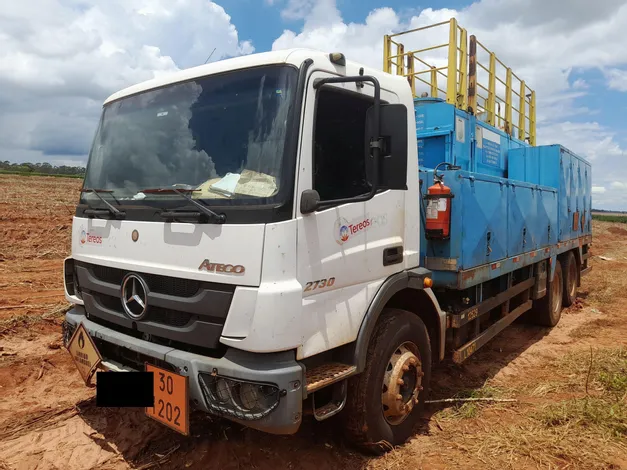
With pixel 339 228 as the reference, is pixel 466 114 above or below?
above

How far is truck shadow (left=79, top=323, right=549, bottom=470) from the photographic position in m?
3.13

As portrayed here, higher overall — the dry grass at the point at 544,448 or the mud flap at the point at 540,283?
the mud flap at the point at 540,283

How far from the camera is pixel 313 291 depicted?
265 cm

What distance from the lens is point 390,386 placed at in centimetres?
326

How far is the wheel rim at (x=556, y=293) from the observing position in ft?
23.5

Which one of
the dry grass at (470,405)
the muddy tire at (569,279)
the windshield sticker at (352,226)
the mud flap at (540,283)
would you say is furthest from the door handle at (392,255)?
the muddy tire at (569,279)

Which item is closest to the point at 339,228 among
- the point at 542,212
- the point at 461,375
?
the point at 461,375

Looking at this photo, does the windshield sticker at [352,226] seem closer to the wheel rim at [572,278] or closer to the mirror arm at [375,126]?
the mirror arm at [375,126]

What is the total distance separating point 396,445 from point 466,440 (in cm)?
58

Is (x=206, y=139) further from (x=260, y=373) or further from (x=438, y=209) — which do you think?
(x=438, y=209)

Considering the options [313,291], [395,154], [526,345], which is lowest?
[526,345]

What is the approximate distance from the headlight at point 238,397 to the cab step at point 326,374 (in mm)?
219

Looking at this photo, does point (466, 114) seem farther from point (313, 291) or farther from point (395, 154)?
point (313, 291)

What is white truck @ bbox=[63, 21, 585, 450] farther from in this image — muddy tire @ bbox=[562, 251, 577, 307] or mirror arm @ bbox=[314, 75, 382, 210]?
muddy tire @ bbox=[562, 251, 577, 307]
